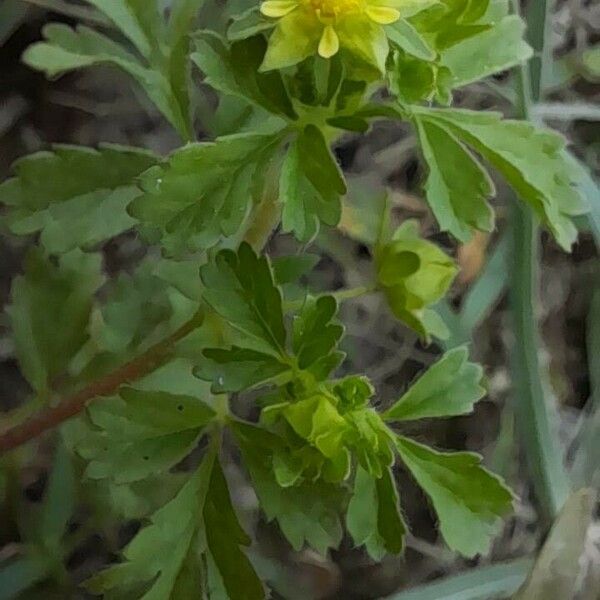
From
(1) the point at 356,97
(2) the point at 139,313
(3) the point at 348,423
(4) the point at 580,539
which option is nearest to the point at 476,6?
(1) the point at 356,97

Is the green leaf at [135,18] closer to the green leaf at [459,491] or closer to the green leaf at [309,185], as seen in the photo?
the green leaf at [309,185]

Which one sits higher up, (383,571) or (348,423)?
(348,423)

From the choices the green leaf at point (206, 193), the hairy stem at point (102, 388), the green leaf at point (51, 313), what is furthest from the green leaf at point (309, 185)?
the green leaf at point (51, 313)

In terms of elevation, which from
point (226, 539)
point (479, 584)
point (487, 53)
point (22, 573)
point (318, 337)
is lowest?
point (479, 584)

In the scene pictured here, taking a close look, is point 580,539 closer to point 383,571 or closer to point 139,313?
point 383,571

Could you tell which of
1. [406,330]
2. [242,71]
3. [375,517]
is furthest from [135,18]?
[406,330]

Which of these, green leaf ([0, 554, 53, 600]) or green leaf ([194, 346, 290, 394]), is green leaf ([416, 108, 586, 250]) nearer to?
green leaf ([194, 346, 290, 394])

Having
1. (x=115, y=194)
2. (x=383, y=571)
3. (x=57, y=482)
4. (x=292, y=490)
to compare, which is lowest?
(x=383, y=571)

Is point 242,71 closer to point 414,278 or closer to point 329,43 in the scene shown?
point 329,43
